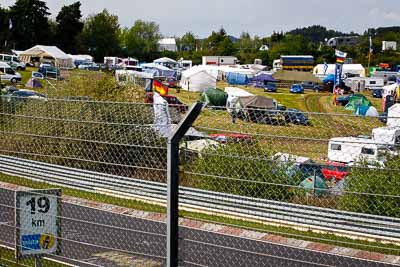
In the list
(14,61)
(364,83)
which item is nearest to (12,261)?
(14,61)

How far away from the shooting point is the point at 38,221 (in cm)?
537

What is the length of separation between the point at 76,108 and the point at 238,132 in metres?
1.66

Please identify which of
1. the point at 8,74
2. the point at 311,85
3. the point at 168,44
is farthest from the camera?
the point at 168,44

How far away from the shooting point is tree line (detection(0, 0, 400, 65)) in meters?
80.6

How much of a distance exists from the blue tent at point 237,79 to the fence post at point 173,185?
5491cm

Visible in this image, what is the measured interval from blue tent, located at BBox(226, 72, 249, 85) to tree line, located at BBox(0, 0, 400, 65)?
31308 millimetres

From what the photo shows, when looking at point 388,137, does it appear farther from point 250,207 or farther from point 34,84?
point 34,84

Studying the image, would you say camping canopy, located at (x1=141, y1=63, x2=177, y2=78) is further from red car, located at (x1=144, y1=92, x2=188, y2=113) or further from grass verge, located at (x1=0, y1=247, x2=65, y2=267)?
grass verge, located at (x1=0, y1=247, x2=65, y2=267)

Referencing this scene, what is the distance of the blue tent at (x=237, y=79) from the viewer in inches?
2302

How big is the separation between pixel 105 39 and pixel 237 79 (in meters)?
35.5

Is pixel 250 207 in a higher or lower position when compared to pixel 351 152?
lower

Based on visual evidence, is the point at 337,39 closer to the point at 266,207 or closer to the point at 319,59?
the point at 319,59

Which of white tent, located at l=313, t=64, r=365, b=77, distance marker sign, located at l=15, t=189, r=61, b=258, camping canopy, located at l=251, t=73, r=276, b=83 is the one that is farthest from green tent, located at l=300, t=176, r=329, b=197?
white tent, located at l=313, t=64, r=365, b=77

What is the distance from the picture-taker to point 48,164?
17.8ft
